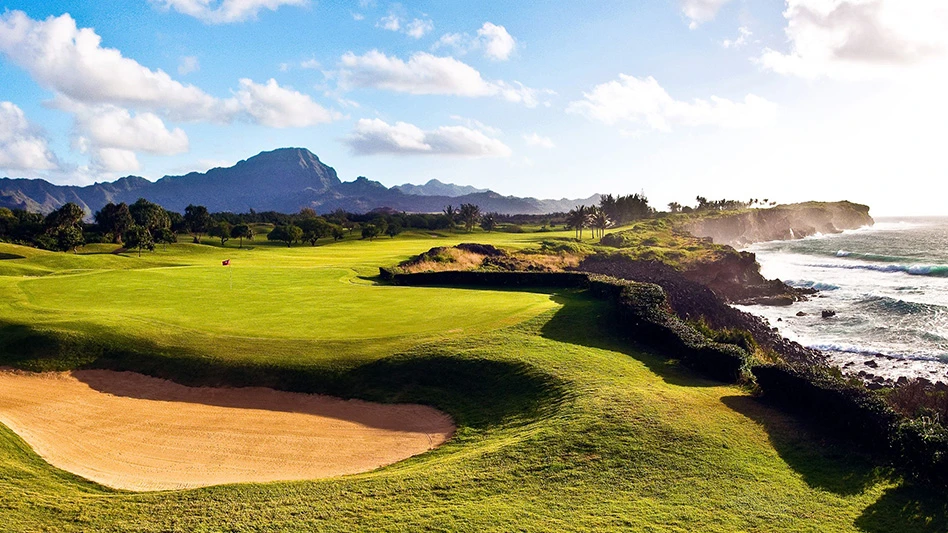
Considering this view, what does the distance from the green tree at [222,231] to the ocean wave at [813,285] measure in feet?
302

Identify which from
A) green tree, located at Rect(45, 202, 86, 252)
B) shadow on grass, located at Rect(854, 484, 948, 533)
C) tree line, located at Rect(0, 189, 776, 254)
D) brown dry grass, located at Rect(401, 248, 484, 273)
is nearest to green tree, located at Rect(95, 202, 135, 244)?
tree line, located at Rect(0, 189, 776, 254)

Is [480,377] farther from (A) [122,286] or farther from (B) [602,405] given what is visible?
(A) [122,286]

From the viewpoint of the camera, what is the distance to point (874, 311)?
51.7 m

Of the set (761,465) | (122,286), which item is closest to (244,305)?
(122,286)

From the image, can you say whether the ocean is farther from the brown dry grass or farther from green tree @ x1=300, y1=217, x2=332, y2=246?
green tree @ x1=300, y1=217, x2=332, y2=246

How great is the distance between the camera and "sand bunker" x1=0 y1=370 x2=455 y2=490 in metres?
16.8

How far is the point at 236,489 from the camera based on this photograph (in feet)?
42.9

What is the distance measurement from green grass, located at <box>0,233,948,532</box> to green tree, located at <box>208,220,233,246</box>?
69271mm

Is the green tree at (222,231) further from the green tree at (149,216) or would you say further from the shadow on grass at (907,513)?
the shadow on grass at (907,513)

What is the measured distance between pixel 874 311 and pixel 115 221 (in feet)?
372

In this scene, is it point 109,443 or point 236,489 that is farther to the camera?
point 109,443

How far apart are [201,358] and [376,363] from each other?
8.31 m

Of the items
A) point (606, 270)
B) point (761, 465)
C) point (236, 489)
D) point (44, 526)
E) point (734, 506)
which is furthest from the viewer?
point (606, 270)

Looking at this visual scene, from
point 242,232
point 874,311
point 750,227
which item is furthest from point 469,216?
point 874,311
